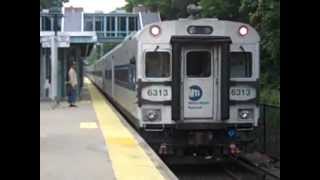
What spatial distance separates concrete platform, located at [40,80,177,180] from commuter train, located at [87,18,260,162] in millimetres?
802

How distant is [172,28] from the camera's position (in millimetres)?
14156

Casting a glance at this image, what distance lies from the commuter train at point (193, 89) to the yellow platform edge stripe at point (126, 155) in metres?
0.72

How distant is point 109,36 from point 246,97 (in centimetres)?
4763

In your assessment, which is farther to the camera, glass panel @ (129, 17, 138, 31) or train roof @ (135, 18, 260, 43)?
glass panel @ (129, 17, 138, 31)

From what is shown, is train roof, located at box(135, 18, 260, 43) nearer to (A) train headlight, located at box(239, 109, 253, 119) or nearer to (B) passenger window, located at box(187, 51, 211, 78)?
(B) passenger window, located at box(187, 51, 211, 78)

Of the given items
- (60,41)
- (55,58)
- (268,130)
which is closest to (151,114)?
(268,130)

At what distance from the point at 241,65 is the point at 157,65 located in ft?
5.80

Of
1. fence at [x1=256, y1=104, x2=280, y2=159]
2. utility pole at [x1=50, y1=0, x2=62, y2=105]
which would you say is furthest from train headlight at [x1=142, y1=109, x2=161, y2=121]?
utility pole at [x1=50, y1=0, x2=62, y2=105]

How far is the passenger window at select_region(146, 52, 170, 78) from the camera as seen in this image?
14.3m

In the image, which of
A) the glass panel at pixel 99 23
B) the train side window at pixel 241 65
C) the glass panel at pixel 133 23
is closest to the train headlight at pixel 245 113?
the train side window at pixel 241 65
